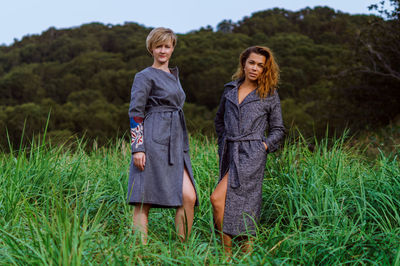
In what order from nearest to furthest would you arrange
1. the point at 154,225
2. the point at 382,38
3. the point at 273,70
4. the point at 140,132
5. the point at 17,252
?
the point at 17,252
the point at 140,132
the point at 273,70
the point at 154,225
the point at 382,38

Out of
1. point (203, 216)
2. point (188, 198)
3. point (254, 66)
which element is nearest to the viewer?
point (188, 198)

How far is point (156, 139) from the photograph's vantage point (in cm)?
285

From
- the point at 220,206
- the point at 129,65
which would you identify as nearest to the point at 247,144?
the point at 220,206

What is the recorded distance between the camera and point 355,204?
322cm

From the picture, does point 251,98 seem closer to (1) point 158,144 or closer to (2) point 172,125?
(2) point 172,125

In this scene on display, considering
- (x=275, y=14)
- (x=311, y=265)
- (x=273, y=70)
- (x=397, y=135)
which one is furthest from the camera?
(x=275, y=14)

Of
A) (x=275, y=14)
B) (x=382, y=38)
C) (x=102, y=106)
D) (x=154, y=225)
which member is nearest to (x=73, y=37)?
(x=102, y=106)

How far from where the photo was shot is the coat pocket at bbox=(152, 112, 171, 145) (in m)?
2.86

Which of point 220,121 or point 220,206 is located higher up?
point 220,121

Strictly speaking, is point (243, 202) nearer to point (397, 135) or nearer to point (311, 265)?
point (311, 265)

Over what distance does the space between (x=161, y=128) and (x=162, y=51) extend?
1.75 feet

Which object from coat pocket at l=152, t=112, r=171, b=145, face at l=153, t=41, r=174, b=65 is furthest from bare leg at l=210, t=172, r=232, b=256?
face at l=153, t=41, r=174, b=65

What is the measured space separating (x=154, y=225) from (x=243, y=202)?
0.94 m

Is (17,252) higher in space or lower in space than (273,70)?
lower
